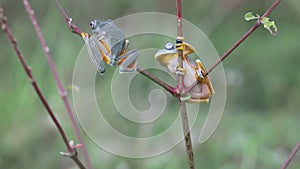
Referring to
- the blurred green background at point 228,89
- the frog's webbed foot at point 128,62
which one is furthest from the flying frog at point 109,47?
the blurred green background at point 228,89

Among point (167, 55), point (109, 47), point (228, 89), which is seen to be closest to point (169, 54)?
point (167, 55)

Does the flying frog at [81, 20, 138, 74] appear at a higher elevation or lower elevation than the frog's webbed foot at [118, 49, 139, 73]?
higher

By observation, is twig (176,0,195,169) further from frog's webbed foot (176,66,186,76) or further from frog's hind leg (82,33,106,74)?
frog's hind leg (82,33,106,74)

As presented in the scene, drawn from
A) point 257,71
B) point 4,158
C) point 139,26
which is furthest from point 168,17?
point 4,158

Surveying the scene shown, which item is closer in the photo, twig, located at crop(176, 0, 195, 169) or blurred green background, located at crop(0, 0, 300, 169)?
twig, located at crop(176, 0, 195, 169)

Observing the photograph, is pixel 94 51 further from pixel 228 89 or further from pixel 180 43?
pixel 228 89

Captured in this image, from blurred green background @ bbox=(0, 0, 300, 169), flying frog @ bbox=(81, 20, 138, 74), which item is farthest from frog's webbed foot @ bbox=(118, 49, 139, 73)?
blurred green background @ bbox=(0, 0, 300, 169)
